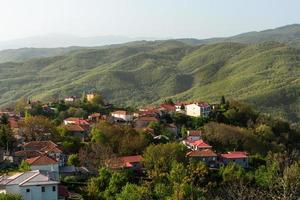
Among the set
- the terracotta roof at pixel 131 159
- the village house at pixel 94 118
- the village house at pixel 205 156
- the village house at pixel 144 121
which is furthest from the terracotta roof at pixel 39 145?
the village house at pixel 144 121

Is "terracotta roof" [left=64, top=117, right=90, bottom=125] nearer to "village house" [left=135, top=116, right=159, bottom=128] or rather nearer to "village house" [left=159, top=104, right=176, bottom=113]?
"village house" [left=135, top=116, right=159, bottom=128]

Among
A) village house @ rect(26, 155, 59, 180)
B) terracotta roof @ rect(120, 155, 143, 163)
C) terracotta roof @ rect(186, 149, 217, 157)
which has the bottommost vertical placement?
terracotta roof @ rect(186, 149, 217, 157)

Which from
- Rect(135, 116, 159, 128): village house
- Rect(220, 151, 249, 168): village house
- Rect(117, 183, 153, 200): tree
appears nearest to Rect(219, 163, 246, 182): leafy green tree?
Rect(220, 151, 249, 168): village house

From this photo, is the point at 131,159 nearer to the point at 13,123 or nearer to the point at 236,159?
the point at 236,159

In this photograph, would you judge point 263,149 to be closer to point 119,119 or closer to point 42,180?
point 119,119

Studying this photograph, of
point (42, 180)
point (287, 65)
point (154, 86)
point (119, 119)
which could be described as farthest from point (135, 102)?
point (42, 180)

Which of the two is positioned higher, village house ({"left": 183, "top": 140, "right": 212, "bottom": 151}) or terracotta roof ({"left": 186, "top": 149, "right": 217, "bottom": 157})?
terracotta roof ({"left": 186, "top": 149, "right": 217, "bottom": 157})
